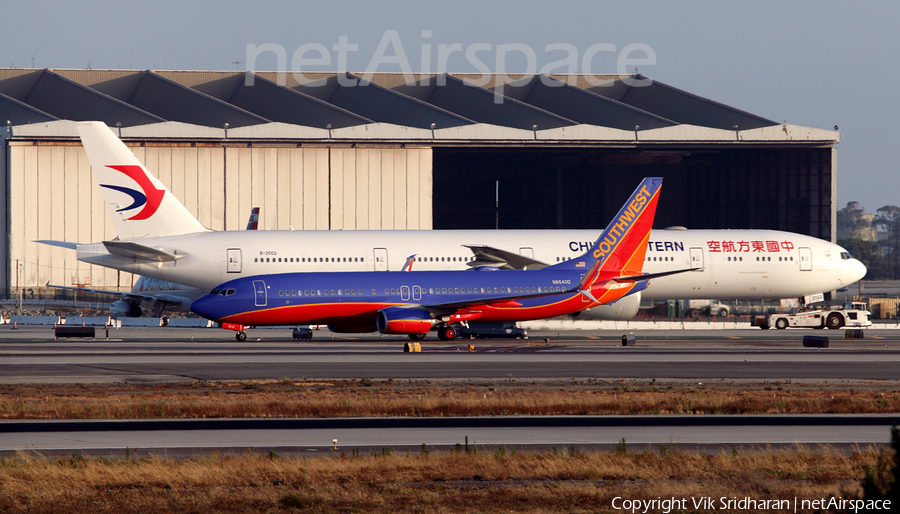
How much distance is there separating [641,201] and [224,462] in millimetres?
36353

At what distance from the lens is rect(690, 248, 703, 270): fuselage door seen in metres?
57.4

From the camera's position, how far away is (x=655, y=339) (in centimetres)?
5091

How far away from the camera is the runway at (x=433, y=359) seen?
3180 centimetres

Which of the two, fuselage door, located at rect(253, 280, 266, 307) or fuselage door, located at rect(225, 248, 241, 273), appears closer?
fuselage door, located at rect(253, 280, 266, 307)

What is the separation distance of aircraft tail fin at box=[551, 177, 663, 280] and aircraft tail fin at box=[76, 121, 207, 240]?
884 inches

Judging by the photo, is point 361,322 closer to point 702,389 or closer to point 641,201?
point 641,201

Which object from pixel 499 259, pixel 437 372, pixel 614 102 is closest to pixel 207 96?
pixel 614 102

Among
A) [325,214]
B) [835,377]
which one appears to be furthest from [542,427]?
[325,214]

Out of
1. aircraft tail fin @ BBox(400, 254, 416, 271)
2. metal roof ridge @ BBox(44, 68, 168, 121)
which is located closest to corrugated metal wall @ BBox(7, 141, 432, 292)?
metal roof ridge @ BBox(44, 68, 168, 121)

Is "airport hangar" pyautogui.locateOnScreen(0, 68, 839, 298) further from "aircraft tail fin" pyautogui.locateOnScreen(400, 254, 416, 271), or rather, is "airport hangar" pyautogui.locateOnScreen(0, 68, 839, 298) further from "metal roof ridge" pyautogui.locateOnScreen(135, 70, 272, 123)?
"aircraft tail fin" pyautogui.locateOnScreen(400, 254, 416, 271)

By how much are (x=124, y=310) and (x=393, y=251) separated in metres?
22.4

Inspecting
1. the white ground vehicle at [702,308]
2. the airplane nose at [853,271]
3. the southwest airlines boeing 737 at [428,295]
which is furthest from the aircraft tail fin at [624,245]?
the airplane nose at [853,271]

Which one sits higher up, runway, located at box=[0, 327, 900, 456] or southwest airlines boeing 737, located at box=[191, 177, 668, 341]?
southwest airlines boeing 737, located at box=[191, 177, 668, 341]

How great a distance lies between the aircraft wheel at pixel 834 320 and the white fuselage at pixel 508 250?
2.02 m
